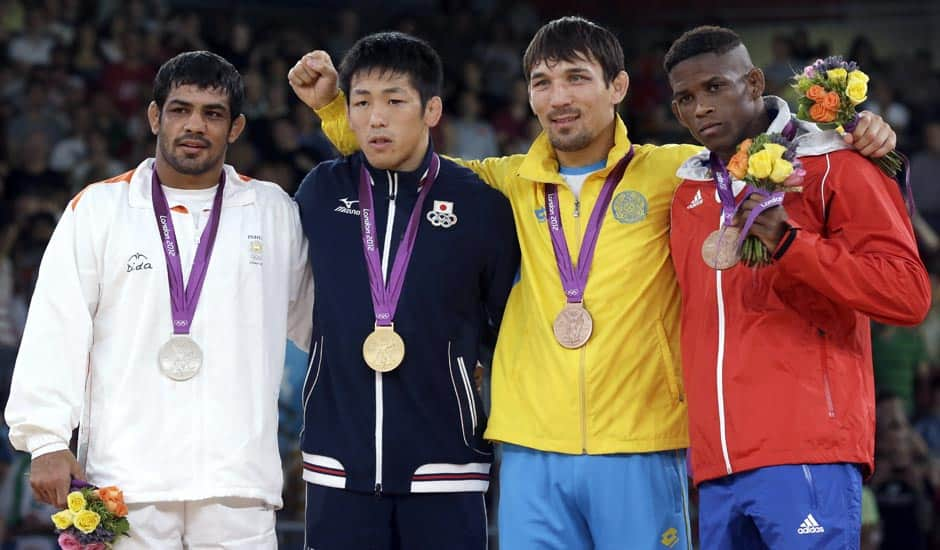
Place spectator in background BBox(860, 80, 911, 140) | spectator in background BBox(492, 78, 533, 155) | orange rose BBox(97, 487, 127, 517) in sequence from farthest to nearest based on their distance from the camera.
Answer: spectator in background BBox(860, 80, 911, 140)
spectator in background BBox(492, 78, 533, 155)
orange rose BBox(97, 487, 127, 517)

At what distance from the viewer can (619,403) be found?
14.3ft

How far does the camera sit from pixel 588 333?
4.37 m

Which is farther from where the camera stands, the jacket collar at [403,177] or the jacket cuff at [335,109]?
the jacket cuff at [335,109]

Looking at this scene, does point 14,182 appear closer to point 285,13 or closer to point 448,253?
point 285,13

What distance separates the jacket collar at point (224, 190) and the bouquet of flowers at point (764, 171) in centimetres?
167

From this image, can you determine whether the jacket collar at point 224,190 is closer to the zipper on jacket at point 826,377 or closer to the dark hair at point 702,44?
the dark hair at point 702,44

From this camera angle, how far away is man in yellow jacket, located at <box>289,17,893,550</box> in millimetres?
4348

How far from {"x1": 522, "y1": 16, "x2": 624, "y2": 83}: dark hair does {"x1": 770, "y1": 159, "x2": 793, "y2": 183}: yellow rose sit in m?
0.97

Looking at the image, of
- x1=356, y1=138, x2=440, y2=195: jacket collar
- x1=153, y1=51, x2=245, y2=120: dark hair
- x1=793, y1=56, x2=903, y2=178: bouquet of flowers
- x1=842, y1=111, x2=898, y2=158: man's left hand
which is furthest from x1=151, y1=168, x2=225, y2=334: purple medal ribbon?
x1=842, y1=111, x2=898, y2=158: man's left hand

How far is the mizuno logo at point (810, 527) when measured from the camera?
3.95m

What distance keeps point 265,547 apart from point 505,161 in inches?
64.5

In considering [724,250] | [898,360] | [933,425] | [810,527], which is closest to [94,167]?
[898,360]

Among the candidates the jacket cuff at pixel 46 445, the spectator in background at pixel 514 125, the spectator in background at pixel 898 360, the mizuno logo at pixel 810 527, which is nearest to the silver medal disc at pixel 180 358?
the jacket cuff at pixel 46 445

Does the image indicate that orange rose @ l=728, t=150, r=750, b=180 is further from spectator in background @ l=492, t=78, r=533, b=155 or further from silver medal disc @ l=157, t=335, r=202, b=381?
spectator in background @ l=492, t=78, r=533, b=155
